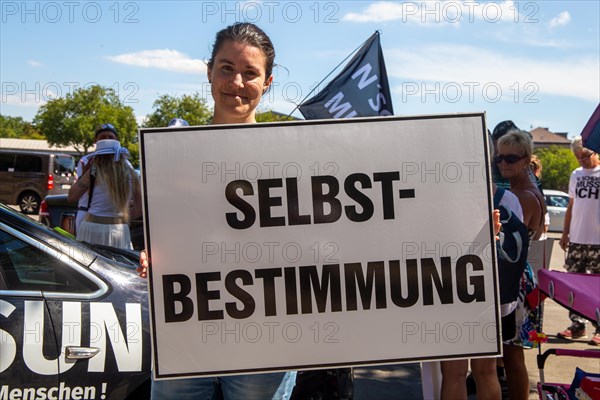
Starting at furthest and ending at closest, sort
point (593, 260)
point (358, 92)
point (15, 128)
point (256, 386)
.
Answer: point (15, 128), point (358, 92), point (593, 260), point (256, 386)

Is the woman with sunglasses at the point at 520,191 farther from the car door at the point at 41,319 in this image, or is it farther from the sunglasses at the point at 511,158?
the car door at the point at 41,319

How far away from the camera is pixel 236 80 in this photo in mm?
2043

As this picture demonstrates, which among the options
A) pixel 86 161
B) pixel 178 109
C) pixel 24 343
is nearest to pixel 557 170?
pixel 178 109

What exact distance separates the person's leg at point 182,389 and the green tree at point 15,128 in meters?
99.2

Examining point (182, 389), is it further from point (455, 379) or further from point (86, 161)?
point (86, 161)

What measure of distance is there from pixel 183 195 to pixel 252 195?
0.70ft

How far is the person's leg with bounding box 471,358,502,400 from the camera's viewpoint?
3330mm

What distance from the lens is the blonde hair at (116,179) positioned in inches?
215

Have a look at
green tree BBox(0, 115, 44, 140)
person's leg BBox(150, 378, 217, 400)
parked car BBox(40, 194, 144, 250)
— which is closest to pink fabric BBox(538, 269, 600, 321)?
person's leg BBox(150, 378, 217, 400)

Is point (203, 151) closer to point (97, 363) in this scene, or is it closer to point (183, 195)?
point (183, 195)

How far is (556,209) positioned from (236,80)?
21.9m

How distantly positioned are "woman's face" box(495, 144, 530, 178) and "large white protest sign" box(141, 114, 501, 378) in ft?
7.65

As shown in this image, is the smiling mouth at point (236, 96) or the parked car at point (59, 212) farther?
the parked car at point (59, 212)

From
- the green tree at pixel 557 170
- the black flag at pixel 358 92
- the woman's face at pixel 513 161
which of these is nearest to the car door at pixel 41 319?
the woman's face at pixel 513 161
